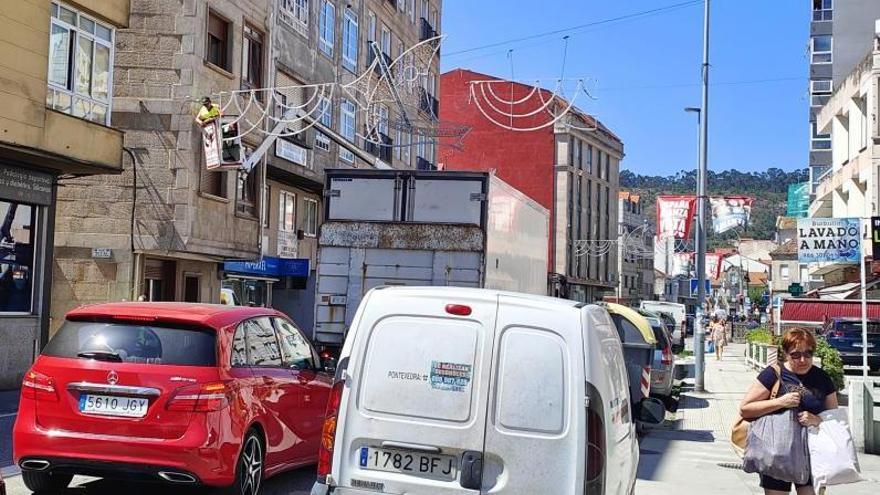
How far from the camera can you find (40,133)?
1547cm

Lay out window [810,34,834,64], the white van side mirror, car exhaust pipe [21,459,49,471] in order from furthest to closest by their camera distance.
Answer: window [810,34,834,64] → car exhaust pipe [21,459,49,471] → the white van side mirror

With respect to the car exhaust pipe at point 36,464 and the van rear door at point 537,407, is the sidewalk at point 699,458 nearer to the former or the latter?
the van rear door at point 537,407

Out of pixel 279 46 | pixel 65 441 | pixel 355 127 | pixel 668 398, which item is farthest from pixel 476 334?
pixel 355 127

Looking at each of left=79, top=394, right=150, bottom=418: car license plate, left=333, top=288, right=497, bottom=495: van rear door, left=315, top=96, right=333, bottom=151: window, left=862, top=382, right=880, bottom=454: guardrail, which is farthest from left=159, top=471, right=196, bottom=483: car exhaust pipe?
left=315, top=96, right=333, bottom=151: window

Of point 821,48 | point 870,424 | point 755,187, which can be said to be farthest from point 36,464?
point 755,187

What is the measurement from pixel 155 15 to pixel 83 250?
17.5ft

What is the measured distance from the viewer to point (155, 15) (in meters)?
20.7

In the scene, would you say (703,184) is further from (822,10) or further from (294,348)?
(822,10)

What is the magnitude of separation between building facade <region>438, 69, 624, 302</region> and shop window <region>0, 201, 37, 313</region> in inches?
1610

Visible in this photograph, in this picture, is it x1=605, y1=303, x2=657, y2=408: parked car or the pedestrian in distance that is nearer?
the pedestrian in distance

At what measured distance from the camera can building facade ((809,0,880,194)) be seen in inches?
2114

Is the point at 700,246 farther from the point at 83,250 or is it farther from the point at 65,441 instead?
the point at 65,441

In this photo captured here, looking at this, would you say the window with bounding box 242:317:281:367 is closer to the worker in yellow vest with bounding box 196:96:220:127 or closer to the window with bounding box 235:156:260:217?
the worker in yellow vest with bounding box 196:96:220:127

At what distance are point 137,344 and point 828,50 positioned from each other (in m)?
74.5
